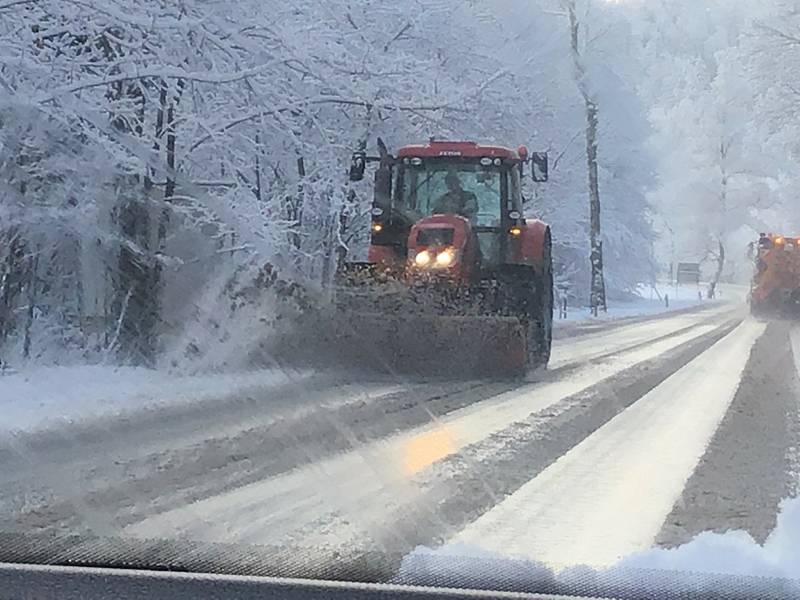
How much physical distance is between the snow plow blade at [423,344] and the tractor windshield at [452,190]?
72.9 inches

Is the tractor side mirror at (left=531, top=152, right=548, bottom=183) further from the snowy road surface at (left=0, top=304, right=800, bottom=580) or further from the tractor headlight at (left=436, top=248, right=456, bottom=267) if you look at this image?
the snowy road surface at (left=0, top=304, right=800, bottom=580)

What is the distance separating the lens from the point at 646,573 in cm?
380

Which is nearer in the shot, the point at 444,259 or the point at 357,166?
the point at 444,259

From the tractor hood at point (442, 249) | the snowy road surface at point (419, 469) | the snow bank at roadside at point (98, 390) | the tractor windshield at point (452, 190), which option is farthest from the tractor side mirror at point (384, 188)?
the snowy road surface at point (419, 469)

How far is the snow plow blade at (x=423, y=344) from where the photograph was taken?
11156mm

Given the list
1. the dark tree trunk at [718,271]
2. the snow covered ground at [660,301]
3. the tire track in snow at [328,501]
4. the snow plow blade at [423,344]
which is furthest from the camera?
the dark tree trunk at [718,271]

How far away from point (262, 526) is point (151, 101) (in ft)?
22.9

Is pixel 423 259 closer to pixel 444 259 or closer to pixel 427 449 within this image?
pixel 444 259

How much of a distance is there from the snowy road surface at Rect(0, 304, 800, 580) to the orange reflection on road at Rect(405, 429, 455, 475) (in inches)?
0.8

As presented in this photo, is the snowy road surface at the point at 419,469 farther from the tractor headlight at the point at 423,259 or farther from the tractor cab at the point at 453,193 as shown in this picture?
the tractor cab at the point at 453,193

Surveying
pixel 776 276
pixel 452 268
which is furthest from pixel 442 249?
pixel 776 276

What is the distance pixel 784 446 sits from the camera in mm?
7309

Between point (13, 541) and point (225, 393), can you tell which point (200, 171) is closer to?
point (225, 393)

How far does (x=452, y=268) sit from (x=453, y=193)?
62.5 inches
